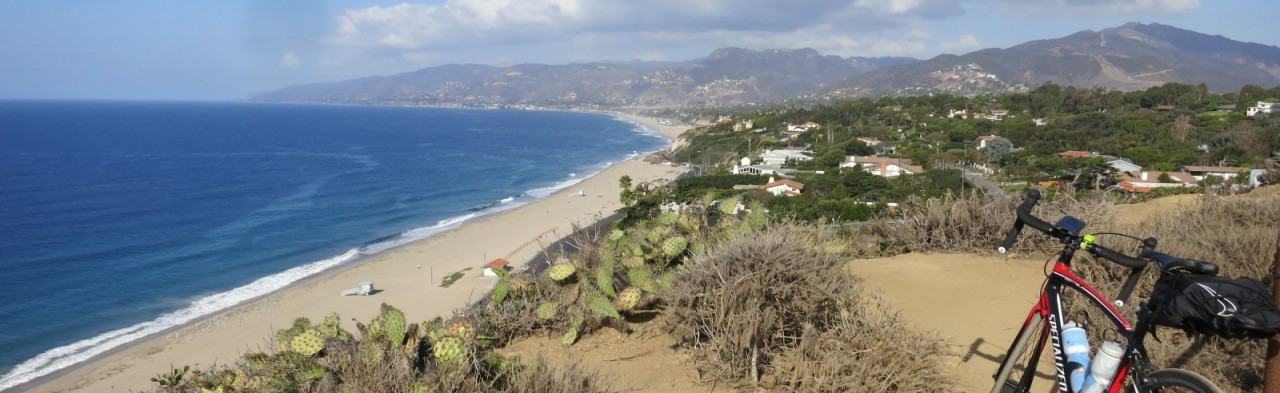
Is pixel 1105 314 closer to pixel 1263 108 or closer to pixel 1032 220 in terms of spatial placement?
pixel 1032 220

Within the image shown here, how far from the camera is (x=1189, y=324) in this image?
2424 mm

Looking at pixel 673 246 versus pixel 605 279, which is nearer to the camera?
pixel 605 279

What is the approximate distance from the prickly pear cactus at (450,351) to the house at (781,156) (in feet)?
145

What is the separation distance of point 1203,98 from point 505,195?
54324 mm

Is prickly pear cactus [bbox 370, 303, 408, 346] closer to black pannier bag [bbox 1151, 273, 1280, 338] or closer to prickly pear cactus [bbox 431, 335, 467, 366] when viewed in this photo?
prickly pear cactus [bbox 431, 335, 467, 366]

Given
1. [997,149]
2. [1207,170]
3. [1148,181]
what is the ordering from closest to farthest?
1. [1148,181]
2. [1207,170]
3. [997,149]

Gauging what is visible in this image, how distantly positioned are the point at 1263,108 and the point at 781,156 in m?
29.6

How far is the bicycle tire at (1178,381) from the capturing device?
2.36 metres

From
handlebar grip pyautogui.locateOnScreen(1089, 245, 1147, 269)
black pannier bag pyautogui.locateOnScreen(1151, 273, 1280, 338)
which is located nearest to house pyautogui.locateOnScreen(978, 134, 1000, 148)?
handlebar grip pyautogui.locateOnScreen(1089, 245, 1147, 269)

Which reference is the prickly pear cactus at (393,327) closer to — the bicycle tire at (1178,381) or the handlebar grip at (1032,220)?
the handlebar grip at (1032,220)

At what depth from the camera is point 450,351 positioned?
3223mm

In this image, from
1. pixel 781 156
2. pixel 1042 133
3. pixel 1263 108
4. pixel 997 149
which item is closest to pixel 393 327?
pixel 997 149

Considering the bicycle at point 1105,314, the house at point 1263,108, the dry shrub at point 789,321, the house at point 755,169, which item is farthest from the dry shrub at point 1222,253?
the house at point 1263,108

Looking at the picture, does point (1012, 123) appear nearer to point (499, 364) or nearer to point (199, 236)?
point (199, 236)
